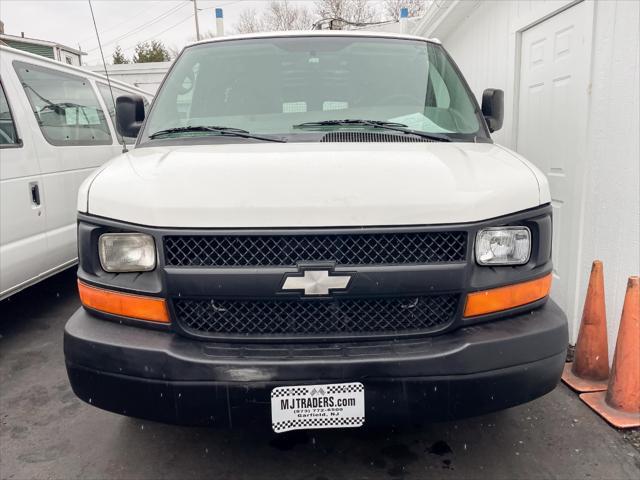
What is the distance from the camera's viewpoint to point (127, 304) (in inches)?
83.1

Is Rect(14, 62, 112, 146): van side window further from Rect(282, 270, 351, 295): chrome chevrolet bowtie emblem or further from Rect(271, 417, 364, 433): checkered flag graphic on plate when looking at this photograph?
Rect(271, 417, 364, 433): checkered flag graphic on plate

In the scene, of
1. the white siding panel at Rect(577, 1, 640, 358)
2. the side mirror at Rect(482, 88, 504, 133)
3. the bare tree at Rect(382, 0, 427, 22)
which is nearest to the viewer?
the white siding panel at Rect(577, 1, 640, 358)

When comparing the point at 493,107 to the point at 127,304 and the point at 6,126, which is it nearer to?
the point at 127,304

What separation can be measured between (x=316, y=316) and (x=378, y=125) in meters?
1.16

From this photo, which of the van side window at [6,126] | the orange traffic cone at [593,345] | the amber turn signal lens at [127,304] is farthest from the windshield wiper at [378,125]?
the van side window at [6,126]

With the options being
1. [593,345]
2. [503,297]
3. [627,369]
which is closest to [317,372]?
[503,297]

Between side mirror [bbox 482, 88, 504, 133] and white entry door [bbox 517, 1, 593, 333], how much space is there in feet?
2.24

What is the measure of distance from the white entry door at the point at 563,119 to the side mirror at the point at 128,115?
2971 millimetres

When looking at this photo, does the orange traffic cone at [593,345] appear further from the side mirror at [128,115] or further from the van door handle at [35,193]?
the van door handle at [35,193]

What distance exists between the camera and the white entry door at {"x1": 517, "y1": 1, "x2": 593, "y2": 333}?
3.67m

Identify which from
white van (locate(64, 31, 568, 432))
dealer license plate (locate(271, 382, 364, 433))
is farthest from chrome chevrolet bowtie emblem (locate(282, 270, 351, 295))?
dealer license plate (locate(271, 382, 364, 433))

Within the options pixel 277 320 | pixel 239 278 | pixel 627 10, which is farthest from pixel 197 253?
pixel 627 10

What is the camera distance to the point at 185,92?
3209 millimetres

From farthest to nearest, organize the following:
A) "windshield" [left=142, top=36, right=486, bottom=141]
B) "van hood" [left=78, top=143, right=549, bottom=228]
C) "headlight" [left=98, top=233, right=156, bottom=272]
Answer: "windshield" [left=142, top=36, right=486, bottom=141]
"headlight" [left=98, top=233, right=156, bottom=272]
"van hood" [left=78, top=143, right=549, bottom=228]
